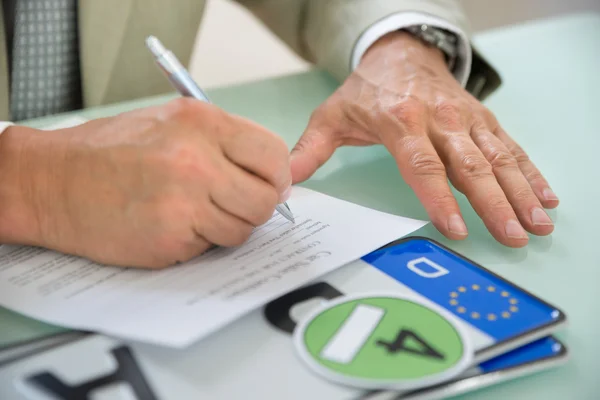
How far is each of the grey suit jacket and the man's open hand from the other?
7 cm

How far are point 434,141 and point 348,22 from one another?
29 centimetres

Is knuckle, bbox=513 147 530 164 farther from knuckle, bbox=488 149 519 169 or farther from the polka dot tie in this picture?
the polka dot tie

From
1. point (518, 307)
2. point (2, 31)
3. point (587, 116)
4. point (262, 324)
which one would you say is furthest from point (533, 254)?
point (2, 31)

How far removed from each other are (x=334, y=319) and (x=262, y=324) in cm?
5

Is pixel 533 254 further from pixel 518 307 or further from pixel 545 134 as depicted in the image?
pixel 545 134

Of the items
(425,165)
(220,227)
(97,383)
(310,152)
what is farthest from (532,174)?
(97,383)

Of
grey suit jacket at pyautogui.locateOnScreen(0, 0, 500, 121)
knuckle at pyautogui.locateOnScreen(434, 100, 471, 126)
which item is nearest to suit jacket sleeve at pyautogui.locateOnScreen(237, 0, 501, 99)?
grey suit jacket at pyautogui.locateOnScreen(0, 0, 500, 121)

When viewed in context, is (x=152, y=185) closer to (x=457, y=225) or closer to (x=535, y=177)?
(x=457, y=225)

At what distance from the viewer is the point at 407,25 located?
2.49 feet

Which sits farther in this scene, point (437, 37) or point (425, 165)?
point (437, 37)

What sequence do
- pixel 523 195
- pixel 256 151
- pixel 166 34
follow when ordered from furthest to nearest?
pixel 166 34 < pixel 523 195 < pixel 256 151

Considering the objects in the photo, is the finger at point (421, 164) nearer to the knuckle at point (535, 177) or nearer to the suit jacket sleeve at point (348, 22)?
the knuckle at point (535, 177)

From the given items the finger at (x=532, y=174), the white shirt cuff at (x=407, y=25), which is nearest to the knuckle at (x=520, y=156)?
the finger at (x=532, y=174)

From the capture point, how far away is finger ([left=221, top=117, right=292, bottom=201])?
1.40ft
